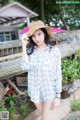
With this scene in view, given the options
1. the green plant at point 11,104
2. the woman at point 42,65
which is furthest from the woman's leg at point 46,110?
the green plant at point 11,104

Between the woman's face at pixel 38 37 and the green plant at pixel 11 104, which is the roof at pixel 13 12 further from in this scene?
the woman's face at pixel 38 37

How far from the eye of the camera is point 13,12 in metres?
10.4

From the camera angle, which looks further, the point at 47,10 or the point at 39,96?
Answer: the point at 47,10

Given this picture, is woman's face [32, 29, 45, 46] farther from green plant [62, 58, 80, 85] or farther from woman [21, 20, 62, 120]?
green plant [62, 58, 80, 85]

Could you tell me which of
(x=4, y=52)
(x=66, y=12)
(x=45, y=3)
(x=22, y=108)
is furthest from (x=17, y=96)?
(x=66, y=12)

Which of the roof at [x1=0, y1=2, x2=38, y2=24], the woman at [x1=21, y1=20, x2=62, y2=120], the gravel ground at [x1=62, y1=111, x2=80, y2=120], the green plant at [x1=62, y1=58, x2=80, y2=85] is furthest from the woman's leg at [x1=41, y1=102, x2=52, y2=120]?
the roof at [x1=0, y1=2, x2=38, y2=24]

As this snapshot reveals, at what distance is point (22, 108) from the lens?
146 inches

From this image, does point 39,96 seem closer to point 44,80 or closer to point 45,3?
point 44,80

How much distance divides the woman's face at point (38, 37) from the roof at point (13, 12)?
7.08 m

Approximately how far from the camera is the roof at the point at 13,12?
1004 centimetres

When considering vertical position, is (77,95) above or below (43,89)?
below

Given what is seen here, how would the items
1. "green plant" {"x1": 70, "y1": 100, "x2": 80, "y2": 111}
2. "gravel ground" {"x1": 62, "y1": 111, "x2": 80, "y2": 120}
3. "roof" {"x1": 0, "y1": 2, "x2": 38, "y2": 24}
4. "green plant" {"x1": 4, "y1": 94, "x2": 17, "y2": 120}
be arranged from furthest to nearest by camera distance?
"roof" {"x1": 0, "y1": 2, "x2": 38, "y2": 24} < "green plant" {"x1": 70, "y1": 100, "x2": 80, "y2": 111} < "gravel ground" {"x1": 62, "y1": 111, "x2": 80, "y2": 120} < "green plant" {"x1": 4, "y1": 94, "x2": 17, "y2": 120}

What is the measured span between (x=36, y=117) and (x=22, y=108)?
9.3 inches

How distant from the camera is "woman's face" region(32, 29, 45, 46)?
2896 mm
